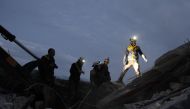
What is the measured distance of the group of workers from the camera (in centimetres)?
1439

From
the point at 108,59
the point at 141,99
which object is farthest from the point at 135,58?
the point at 141,99

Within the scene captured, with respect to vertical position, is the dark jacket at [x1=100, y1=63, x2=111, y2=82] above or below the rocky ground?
above

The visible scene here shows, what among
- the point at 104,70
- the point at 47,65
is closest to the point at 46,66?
the point at 47,65

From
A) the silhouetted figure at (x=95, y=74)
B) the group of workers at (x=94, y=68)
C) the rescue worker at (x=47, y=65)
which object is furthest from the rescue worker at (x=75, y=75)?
the rescue worker at (x=47, y=65)

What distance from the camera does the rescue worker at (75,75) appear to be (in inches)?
627

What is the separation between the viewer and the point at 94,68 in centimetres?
1728

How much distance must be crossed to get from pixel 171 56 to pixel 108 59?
12.0 feet

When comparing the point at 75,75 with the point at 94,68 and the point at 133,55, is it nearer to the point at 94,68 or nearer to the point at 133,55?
the point at 94,68

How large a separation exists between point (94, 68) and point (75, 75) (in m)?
1.61

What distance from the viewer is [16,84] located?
1577cm

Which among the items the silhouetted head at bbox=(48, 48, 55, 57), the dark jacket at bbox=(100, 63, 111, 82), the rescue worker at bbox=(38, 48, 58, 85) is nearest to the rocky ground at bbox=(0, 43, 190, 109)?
the rescue worker at bbox=(38, 48, 58, 85)

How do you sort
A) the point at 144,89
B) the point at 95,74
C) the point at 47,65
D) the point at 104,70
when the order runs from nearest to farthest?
the point at 144,89, the point at 47,65, the point at 95,74, the point at 104,70

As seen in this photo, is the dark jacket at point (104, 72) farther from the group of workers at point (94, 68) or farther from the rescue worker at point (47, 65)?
the rescue worker at point (47, 65)

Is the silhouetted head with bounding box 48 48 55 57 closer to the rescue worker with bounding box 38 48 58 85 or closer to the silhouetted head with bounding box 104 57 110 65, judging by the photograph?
the rescue worker with bounding box 38 48 58 85
